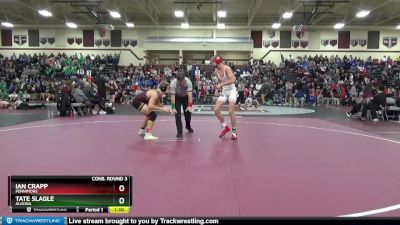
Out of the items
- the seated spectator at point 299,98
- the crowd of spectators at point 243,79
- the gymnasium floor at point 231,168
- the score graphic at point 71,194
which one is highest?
the crowd of spectators at point 243,79

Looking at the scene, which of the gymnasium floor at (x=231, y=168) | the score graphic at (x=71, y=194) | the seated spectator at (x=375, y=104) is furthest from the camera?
the seated spectator at (x=375, y=104)

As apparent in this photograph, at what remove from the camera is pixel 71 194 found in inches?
72.2

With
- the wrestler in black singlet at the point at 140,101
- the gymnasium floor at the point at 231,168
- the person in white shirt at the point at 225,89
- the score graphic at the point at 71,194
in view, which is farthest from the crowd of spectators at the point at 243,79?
A: the score graphic at the point at 71,194

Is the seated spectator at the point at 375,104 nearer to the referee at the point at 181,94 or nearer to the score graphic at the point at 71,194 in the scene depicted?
the referee at the point at 181,94

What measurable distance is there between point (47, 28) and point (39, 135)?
31.2 metres

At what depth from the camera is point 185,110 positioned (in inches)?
318

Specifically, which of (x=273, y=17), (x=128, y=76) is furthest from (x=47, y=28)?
(x=273, y=17)

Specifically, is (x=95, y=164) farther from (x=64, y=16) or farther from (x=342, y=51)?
(x=342, y=51)

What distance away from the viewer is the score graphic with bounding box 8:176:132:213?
1.82 metres

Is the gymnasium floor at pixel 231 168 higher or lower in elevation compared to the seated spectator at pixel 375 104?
lower

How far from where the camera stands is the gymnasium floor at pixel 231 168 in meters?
3.30

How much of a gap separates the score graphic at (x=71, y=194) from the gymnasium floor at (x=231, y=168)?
32.4 inches

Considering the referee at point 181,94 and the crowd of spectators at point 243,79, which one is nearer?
the referee at point 181,94

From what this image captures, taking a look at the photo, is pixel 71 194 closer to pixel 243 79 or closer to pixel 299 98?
pixel 299 98
